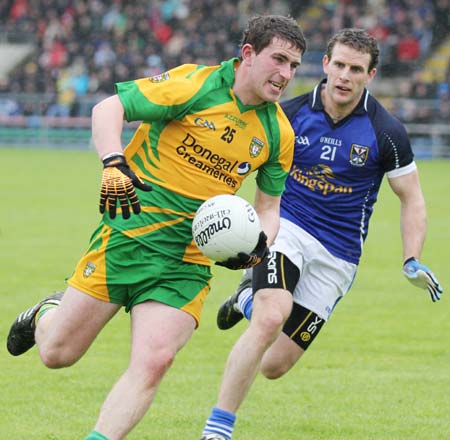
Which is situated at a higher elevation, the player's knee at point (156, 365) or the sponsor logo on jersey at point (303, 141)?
the sponsor logo on jersey at point (303, 141)

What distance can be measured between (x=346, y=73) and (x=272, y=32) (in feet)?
4.73

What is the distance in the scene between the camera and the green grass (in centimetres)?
665

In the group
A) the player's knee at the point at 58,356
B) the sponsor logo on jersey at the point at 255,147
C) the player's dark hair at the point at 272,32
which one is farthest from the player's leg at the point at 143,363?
the player's dark hair at the point at 272,32

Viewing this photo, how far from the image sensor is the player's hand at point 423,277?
6668mm

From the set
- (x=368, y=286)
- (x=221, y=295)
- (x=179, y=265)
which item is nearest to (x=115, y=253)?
(x=179, y=265)

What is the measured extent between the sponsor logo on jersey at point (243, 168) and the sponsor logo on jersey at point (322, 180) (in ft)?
4.34

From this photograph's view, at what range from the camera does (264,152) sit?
19.3ft

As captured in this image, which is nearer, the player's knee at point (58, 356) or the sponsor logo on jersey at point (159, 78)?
the sponsor logo on jersey at point (159, 78)

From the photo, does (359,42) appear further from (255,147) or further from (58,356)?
(58,356)

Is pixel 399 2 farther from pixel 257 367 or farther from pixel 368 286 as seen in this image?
pixel 257 367

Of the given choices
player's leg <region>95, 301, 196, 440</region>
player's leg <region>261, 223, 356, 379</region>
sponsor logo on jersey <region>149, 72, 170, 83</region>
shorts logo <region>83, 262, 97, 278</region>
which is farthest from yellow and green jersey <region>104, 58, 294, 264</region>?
player's leg <region>261, 223, 356, 379</region>

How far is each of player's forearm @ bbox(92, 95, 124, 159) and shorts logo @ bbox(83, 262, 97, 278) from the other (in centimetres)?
61

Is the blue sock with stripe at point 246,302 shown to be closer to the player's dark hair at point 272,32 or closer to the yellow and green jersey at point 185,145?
the yellow and green jersey at point 185,145

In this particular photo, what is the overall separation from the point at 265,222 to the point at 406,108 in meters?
26.0
